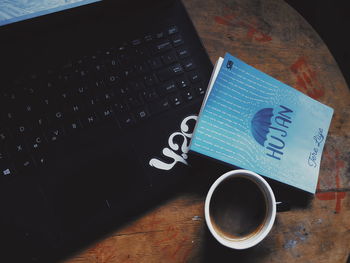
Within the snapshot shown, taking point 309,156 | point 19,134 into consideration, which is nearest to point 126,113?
point 19,134

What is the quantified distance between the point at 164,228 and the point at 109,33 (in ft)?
1.02

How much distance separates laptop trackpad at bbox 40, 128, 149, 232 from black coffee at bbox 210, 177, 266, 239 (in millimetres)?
111

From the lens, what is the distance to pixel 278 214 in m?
0.53

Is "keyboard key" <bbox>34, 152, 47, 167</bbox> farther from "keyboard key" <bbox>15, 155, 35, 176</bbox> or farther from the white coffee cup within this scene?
the white coffee cup

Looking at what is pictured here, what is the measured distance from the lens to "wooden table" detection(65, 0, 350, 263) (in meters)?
0.51

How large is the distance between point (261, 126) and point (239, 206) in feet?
0.42

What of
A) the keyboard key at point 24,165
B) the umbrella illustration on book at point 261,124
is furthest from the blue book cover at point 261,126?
the keyboard key at point 24,165

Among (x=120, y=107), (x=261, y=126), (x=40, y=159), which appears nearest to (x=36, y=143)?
(x=40, y=159)

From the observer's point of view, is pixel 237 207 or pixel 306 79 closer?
pixel 237 207

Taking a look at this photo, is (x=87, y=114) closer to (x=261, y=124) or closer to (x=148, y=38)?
(x=148, y=38)

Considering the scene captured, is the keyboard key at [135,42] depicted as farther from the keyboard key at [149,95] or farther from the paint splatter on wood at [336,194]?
the paint splatter on wood at [336,194]

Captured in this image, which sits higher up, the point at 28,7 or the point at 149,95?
the point at 28,7

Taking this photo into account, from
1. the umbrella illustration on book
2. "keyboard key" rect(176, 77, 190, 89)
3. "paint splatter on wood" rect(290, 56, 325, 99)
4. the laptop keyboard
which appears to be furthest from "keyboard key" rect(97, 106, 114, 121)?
"paint splatter on wood" rect(290, 56, 325, 99)

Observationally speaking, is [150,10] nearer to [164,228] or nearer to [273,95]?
[273,95]
